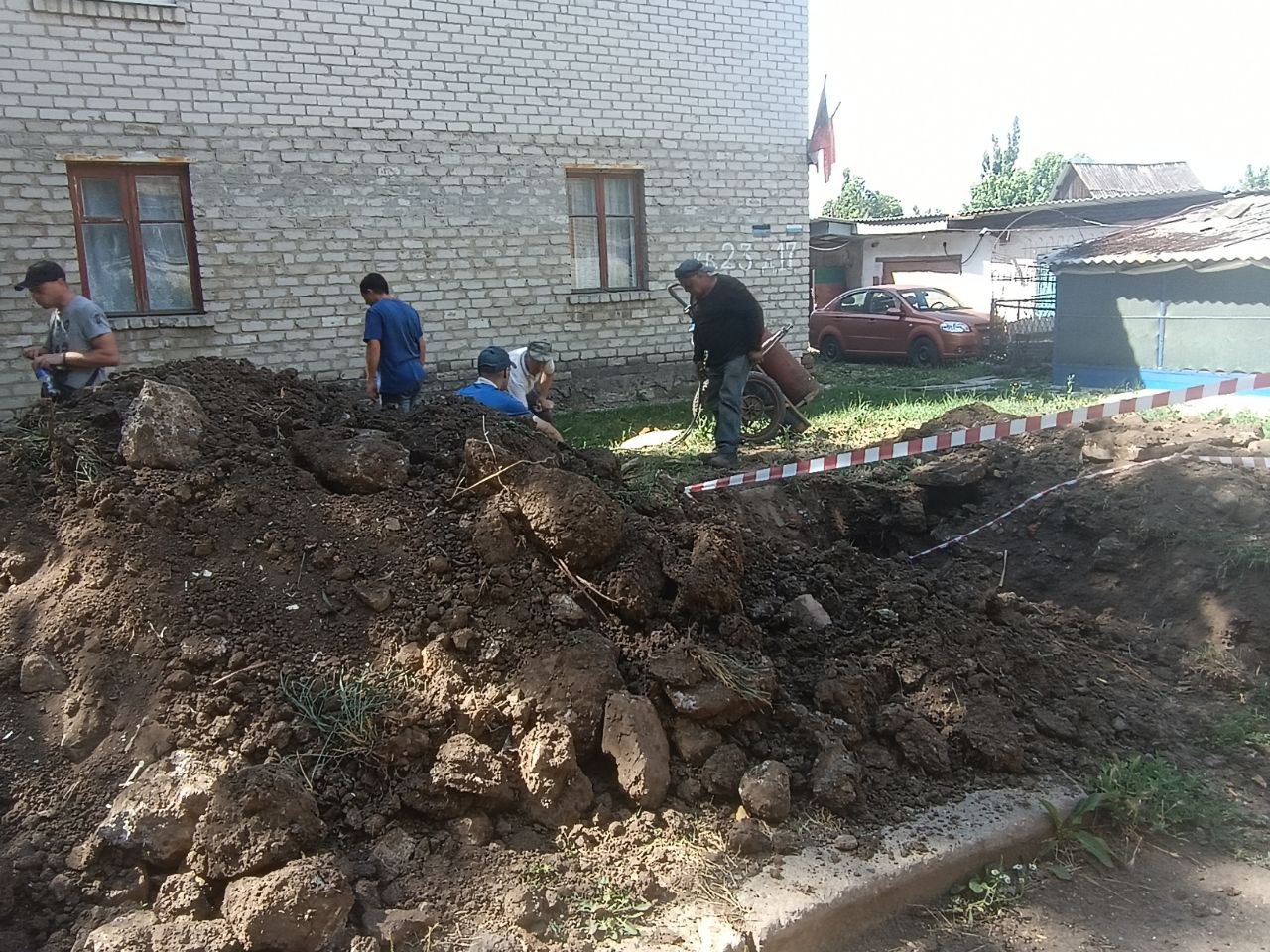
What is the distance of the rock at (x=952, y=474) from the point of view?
22.4ft

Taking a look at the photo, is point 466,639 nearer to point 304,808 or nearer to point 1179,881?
point 304,808

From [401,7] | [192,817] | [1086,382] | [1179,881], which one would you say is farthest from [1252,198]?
[192,817]

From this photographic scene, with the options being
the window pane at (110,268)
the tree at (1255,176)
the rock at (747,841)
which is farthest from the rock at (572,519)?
the tree at (1255,176)

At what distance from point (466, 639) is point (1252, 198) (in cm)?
1525

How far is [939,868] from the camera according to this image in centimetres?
317

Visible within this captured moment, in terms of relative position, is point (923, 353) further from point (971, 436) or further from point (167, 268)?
point (167, 268)

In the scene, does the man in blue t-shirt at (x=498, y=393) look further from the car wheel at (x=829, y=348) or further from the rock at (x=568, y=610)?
the car wheel at (x=829, y=348)

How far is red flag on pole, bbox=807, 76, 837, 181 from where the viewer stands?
12.8m

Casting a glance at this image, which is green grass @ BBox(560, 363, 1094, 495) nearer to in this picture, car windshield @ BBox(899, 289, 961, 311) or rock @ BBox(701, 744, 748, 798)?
rock @ BBox(701, 744, 748, 798)

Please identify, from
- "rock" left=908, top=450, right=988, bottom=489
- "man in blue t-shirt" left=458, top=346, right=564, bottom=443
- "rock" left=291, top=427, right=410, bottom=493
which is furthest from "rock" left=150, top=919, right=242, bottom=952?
"rock" left=908, top=450, right=988, bottom=489

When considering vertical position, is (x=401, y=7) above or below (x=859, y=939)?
above

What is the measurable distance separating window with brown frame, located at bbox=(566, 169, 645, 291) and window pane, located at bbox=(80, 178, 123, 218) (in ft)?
15.2

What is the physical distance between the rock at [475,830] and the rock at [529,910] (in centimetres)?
24

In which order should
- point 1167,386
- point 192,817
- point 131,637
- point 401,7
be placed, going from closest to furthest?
point 192,817, point 131,637, point 401,7, point 1167,386
